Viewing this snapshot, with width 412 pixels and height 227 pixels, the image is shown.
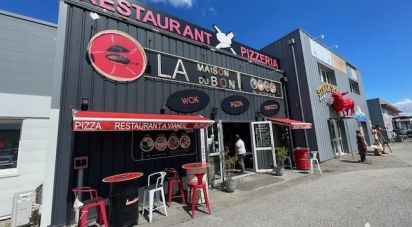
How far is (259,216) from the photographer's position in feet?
16.4

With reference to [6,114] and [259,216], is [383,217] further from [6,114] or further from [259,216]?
[6,114]

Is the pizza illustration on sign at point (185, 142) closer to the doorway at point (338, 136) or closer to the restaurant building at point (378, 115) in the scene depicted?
the doorway at point (338, 136)

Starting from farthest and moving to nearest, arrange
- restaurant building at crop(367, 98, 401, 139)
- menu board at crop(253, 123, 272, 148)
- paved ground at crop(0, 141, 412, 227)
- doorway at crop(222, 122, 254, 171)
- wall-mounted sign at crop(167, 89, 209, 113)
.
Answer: restaurant building at crop(367, 98, 401, 139)
doorway at crop(222, 122, 254, 171)
menu board at crop(253, 123, 272, 148)
wall-mounted sign at crop(167, 89, 209, 113)
paved ground at crop(0, 141, 412, 227)

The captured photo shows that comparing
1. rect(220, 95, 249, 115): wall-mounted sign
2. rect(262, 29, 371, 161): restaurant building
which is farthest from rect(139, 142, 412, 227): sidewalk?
rect(220, 95, 249, 115): wall-mounted sign

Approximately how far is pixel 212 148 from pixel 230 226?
4302mm

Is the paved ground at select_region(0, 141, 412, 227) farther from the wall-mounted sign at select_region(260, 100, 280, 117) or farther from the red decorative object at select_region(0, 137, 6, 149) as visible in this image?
the wall-mounted sign at select_region(260, 100, 280, 117)

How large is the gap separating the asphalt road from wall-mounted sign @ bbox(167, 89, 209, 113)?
3582mm

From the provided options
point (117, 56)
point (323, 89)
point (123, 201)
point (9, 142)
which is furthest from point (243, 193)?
point (323, 89)

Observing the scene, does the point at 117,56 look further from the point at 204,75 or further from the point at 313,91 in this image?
the point at 313,91

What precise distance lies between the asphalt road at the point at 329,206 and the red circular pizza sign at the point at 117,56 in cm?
448

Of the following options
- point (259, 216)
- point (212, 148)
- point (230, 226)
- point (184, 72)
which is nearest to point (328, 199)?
point (259, 216)

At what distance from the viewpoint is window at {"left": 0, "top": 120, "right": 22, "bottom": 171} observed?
6422 millimetres

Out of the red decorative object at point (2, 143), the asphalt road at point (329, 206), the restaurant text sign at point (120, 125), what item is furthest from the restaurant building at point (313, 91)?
the red decorative object at point (2, 143)

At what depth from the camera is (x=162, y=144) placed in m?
6.98
